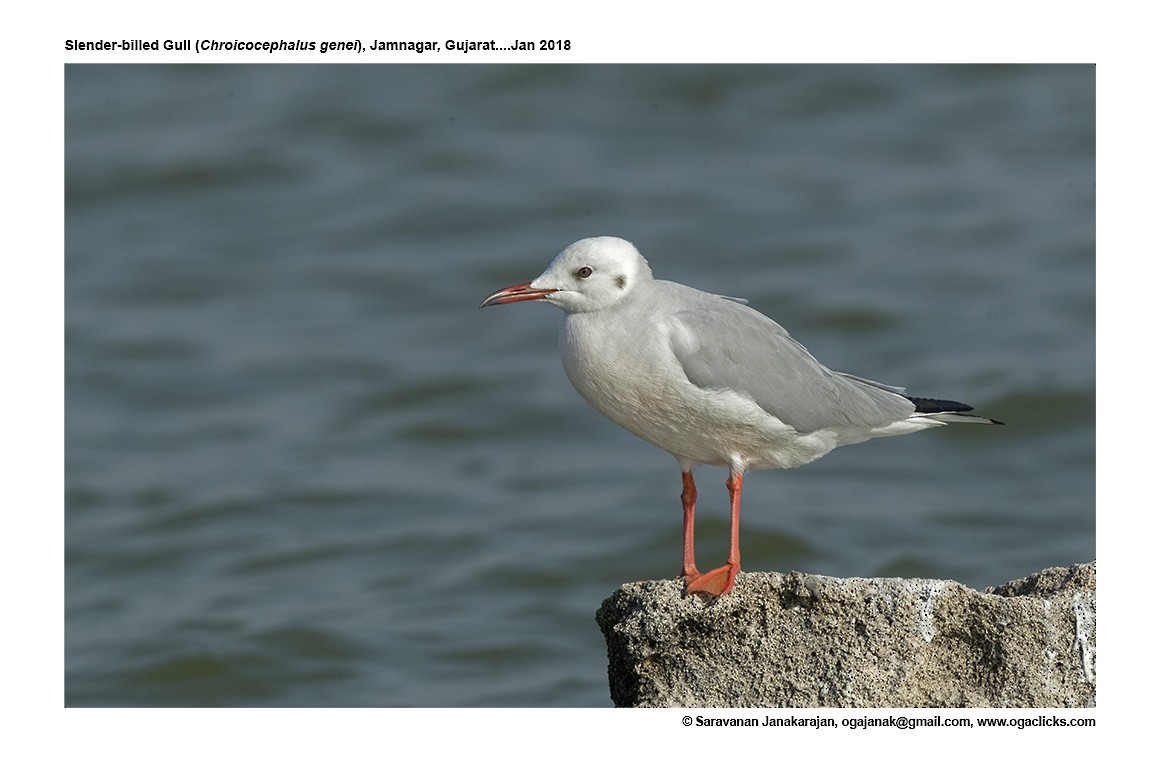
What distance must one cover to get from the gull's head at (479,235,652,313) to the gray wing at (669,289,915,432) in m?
0.35

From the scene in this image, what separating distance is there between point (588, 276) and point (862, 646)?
2.08 meters

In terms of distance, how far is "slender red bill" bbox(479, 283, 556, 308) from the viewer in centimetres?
720

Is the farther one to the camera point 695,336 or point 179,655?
point 179,655

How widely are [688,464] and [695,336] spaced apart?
0.89 metres

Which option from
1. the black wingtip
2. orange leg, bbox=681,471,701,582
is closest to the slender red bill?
orange leg, bbox=681,471,701,582

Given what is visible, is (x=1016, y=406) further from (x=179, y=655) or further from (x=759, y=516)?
(x=179, y=655)

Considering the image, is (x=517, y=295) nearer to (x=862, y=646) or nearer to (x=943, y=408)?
(x=862, y=646)

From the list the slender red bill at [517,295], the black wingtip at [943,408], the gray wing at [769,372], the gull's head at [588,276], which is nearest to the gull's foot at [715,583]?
the gray wing at [769,372]

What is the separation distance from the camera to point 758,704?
6711 millimetres

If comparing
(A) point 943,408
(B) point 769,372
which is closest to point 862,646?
(B) point 769,372

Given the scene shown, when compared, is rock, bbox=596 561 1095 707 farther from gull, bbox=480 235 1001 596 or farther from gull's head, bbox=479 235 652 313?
gull's head, bbox=479 235 652 313

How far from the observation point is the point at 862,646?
6609mm

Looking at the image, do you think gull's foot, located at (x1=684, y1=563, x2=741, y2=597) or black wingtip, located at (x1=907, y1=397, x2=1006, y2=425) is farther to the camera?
black wingtip, located at (x1=907, y1=397, x2=1006, y2=425)
